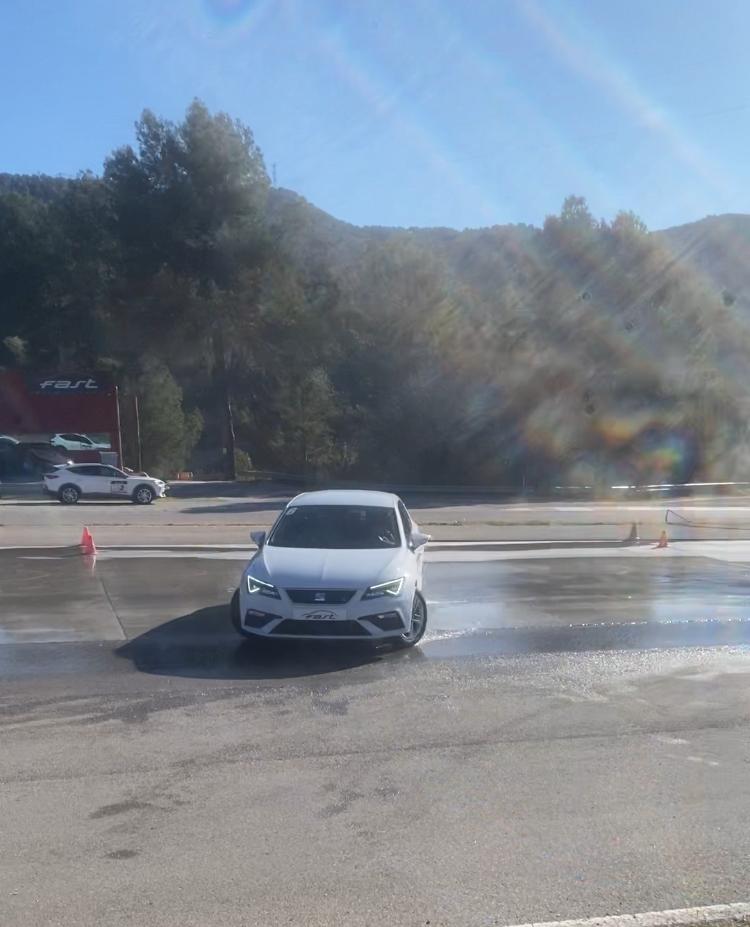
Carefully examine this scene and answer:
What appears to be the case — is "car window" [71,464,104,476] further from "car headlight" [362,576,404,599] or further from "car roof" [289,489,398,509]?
"car headlight" [362,576,404,599]

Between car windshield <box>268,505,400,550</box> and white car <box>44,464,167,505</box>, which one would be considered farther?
white car <box>44,464,167,505</box>

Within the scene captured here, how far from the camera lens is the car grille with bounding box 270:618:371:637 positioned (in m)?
9.87

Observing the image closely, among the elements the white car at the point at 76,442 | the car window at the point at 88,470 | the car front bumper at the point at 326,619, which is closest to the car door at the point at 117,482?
the car window at the point at 88,470

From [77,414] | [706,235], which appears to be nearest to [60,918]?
[77,414]

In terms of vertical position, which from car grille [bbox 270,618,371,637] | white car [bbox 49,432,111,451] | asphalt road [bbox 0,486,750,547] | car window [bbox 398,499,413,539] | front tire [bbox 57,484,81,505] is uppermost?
white car [bbox 49,432,111,451]

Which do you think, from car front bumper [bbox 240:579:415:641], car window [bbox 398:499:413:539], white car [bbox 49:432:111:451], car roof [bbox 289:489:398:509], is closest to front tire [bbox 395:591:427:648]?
car front bumper [bbox 240:579:415:641]

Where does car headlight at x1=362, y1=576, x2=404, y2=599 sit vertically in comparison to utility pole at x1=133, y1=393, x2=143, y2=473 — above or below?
below

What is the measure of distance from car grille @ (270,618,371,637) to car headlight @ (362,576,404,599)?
0.32m

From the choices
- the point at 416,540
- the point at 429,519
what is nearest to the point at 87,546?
the point at 416,540

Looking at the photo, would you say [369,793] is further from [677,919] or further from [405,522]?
[405,522]

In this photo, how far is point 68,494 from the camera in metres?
35.6

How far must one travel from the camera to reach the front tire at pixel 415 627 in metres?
10.3

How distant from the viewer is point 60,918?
4.45 meters

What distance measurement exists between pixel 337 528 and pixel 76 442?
37863 millimetres
